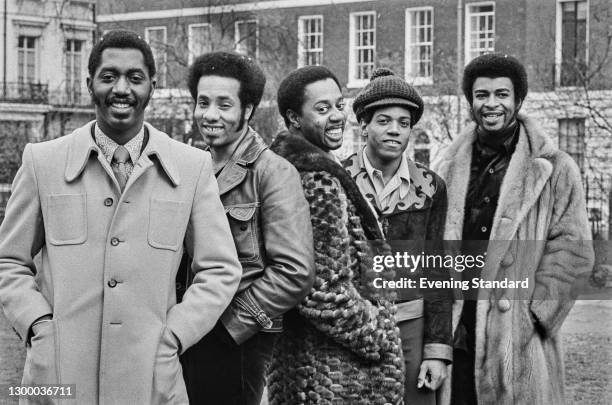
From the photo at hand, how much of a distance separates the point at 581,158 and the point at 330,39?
9.92 metres

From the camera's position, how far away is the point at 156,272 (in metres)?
4.14

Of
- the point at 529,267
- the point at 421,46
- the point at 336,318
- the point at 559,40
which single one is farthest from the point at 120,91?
the point at 421,46

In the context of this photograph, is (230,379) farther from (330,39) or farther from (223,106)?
(330,39)

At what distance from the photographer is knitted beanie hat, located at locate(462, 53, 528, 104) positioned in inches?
220

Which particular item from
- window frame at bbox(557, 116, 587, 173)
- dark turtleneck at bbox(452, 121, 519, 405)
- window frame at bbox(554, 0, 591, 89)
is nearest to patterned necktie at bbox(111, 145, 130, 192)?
Answer: dark turtleneck at bbox(452, 121, 519, 405)

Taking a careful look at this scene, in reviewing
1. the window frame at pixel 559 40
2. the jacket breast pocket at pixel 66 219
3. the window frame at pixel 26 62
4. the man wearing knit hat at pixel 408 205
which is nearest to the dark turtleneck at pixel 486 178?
the man wearing knit hat at pixel 408 205

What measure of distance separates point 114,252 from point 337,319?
1028 mm

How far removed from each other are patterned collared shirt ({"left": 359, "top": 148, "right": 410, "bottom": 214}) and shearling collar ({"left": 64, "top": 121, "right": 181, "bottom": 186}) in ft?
4.23

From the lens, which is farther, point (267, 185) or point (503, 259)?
point (503, 259)

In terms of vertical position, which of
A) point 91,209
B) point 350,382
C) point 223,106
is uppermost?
point 223,106

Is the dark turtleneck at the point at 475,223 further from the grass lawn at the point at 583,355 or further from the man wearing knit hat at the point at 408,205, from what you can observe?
the grass lawn at the point at 583,355

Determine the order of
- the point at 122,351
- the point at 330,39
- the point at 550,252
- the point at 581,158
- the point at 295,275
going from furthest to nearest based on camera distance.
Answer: the point at 330,39 → the point at 581,158 → the point at 550,252 → the point at 295,275 → the point at 122,351

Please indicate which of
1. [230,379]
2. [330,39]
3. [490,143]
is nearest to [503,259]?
[490,143]

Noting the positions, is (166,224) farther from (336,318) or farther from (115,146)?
(336,318)
